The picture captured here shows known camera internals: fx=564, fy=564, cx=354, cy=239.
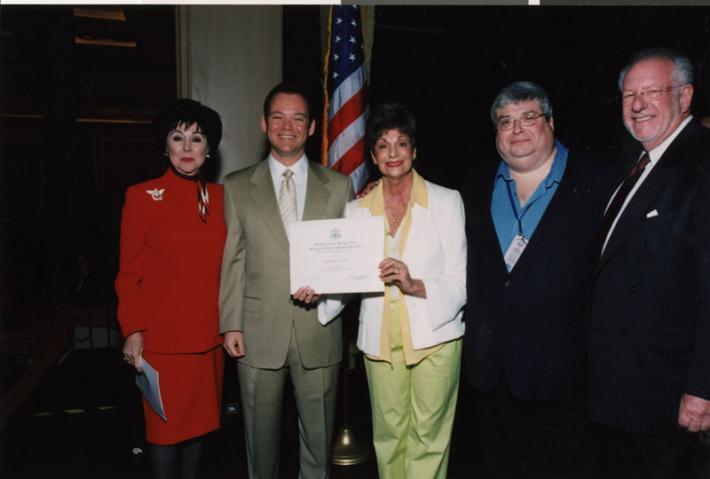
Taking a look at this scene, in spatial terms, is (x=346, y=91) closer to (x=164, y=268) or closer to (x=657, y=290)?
(x=164, y=268)

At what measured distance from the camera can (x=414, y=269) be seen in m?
2.50

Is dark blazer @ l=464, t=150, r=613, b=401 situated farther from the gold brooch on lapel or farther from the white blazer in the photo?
the gold brooch on lapel

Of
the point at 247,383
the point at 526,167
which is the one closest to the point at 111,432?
the point at 247,383

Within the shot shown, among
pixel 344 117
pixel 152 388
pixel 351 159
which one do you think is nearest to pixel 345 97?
pixel 344 117

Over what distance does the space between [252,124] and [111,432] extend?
8.47 feet

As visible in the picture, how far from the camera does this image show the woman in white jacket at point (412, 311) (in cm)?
250

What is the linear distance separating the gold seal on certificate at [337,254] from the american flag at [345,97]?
56.7 inches

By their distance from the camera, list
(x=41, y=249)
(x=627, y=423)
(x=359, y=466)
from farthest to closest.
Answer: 1. (x=41, y=249)
2. (x=359, y=466)
3. (x=627, y=423)

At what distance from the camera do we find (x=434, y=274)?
8.27 feet

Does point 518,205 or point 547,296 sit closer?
point 547,296

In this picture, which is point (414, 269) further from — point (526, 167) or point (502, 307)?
point (526, 167)

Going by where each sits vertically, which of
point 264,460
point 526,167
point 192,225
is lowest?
point 264,460

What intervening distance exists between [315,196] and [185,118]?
692 mm

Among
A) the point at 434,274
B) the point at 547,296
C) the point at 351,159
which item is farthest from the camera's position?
the point at 351,159
